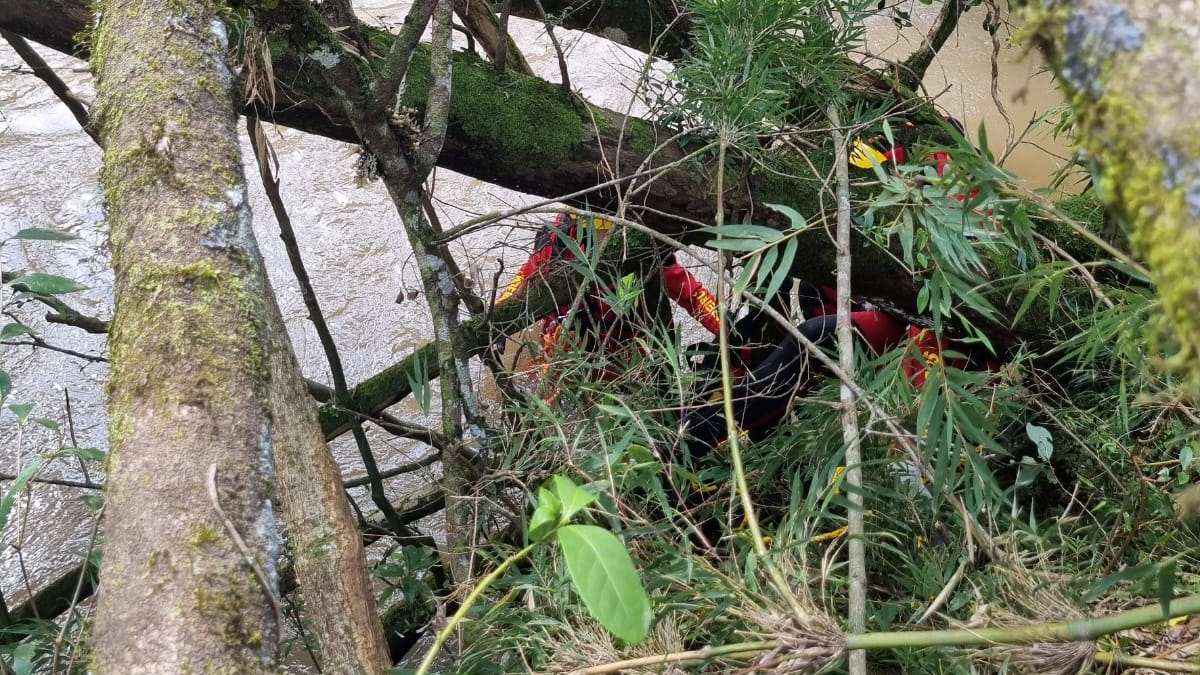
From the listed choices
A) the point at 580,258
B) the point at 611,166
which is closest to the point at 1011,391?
the point at 580,258

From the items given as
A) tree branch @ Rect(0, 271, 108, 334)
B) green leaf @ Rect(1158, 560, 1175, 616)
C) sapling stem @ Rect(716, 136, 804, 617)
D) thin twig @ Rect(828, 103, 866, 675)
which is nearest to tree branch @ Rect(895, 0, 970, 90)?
thin twig @ Rect(828, 103, 866, 675)

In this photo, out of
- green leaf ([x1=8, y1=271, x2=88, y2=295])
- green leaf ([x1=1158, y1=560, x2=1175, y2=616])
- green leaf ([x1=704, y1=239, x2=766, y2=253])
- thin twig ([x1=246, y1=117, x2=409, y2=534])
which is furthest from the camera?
thin twig ([x1=246, y1=117, x2=409, y2=534])

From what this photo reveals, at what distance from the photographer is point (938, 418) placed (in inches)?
43.3

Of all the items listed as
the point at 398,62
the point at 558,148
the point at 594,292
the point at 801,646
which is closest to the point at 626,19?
the point at 558,148

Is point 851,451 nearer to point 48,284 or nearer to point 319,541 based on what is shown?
point 319,541

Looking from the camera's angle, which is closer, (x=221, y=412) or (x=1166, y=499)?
(x=221, y=412)

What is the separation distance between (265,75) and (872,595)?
133cm

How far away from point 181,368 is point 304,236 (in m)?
3.45

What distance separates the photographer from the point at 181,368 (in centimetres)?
59

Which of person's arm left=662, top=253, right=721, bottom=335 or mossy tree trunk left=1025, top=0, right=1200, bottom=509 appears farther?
person's arm left=662, top=253, right=721, bottom=335

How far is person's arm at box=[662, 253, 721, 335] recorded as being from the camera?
2113 millimetres

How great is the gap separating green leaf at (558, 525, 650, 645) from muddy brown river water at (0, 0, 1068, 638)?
2.26 metres

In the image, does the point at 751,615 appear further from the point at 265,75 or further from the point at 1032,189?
the point at 265,75

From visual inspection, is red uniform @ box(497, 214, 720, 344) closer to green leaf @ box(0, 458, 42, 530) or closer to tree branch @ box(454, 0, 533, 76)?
tree branch @ box(454, 0, 533, 76)
